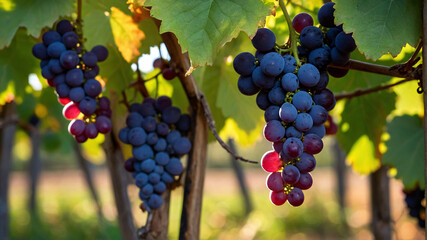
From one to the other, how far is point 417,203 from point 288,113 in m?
1.21

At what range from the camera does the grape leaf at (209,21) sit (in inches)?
32.9

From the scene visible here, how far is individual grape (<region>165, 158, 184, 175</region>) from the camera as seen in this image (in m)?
1.23

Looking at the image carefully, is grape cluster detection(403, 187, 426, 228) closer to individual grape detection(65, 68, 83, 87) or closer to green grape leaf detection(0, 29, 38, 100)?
individual grape detection(65, 68, 83, 87)

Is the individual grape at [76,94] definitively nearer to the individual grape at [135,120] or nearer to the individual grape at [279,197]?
the individual grape at [135,120]

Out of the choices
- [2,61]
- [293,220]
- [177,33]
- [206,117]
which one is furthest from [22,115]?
[293,220]

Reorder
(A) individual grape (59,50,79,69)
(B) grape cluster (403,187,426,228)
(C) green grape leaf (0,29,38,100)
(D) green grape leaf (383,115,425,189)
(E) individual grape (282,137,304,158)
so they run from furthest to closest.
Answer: (B) grape cluster (403,187,426,228) < (D) green grape leaf (383,115,425,189) < (C) green grape leaf (0,29,38,100) < (A) individual grape (59,50,79,69) < (E) individual grape (282,137,304,158)

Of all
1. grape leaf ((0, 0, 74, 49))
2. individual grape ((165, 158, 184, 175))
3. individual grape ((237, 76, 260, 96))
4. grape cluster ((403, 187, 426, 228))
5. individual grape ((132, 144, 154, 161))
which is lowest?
grape cluster ((403, 187, 426, 228))

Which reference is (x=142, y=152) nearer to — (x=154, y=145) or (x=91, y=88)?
(x=154, y=145)

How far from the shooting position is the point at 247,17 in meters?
0.85

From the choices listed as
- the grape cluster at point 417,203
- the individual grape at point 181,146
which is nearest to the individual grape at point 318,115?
the individual grape at point 181,146

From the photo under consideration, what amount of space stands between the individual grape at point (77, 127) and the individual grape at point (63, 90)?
66 mm

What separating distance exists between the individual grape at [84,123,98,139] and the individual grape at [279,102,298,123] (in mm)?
499

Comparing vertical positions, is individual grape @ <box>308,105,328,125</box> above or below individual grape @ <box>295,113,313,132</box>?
below

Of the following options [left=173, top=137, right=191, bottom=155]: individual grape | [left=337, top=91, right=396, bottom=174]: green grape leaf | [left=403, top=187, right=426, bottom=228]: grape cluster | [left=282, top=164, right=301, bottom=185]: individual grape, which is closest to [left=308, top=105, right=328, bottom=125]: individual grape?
[left=282, top=164, right=301, bottom=185]: individual grape
